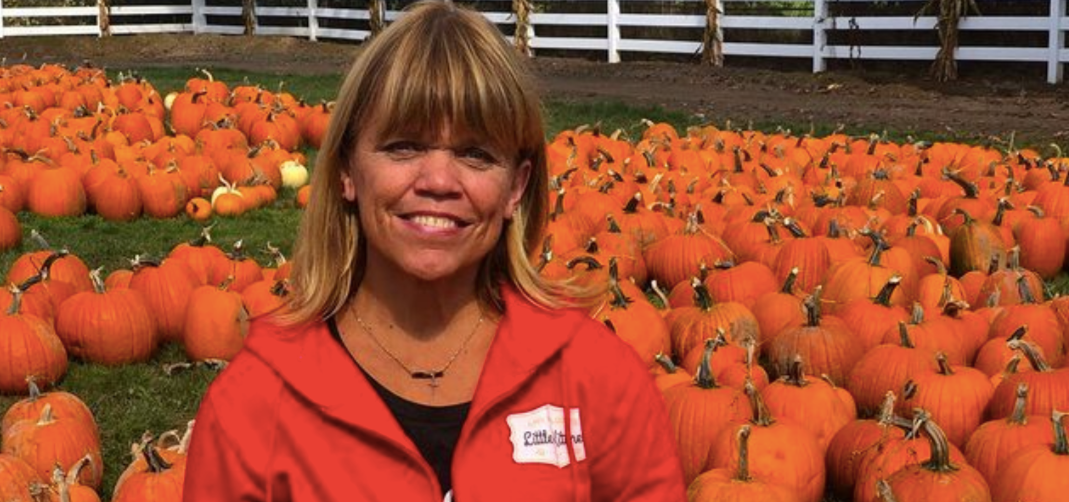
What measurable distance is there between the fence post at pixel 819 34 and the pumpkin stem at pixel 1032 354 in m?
16.9

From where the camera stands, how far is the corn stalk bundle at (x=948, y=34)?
19797 millimetres

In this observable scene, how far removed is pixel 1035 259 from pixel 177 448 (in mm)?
5019

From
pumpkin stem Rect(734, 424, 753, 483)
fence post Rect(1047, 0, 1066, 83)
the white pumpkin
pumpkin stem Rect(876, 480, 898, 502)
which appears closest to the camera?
pumpkin stem Rect(876, 480, 898, 502)

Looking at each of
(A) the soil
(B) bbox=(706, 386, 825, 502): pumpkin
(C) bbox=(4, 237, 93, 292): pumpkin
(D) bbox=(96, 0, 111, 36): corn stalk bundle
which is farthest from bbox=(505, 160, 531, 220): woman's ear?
(D) bbox=(96, 0, 111, 36): corn stalk bundle

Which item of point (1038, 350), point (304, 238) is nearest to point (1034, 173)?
point (1038, 350)

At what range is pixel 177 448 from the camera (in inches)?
179

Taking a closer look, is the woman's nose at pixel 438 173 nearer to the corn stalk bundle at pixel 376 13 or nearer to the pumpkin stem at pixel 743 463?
the pumpkin stem at pixel 743 463

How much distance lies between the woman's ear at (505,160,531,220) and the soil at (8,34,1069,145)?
8343 mm

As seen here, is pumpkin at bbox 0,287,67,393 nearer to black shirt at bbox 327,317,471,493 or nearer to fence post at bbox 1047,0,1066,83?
black shirt at bbox 327,317,471,493

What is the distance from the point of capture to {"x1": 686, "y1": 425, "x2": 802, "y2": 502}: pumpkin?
4.18 m

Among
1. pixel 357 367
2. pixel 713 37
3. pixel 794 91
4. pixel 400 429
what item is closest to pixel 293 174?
pixel 357 367

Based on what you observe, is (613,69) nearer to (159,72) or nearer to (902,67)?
(902,67)

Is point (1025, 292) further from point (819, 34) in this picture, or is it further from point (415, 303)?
point (819, 34)

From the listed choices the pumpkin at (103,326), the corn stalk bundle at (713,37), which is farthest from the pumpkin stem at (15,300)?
the corn stalk bundle at (713,37)
